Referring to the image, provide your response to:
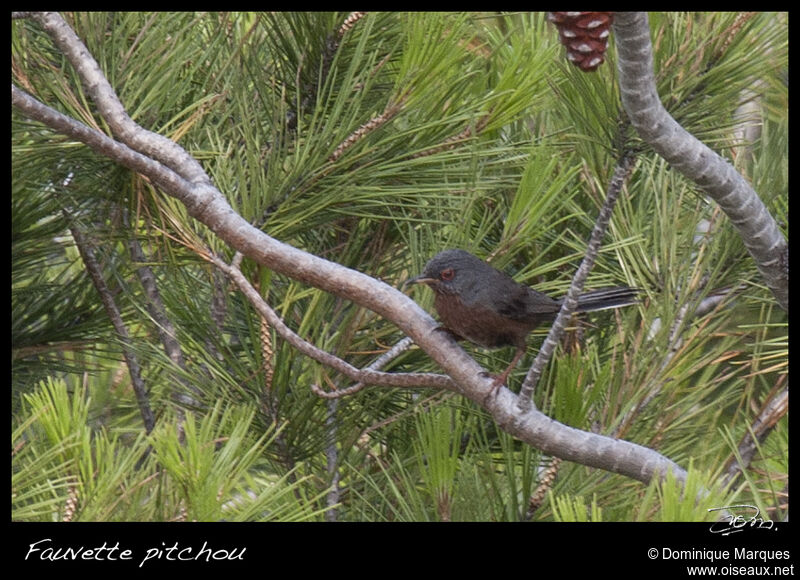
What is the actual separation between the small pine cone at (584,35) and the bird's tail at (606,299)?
2.33ft

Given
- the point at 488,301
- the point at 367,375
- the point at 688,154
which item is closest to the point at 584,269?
the point at 688,154

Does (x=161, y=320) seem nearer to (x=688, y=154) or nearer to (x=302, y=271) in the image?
(x=302, y=271)

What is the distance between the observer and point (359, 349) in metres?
1.79

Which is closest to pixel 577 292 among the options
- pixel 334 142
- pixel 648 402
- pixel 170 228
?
pixel 648 402

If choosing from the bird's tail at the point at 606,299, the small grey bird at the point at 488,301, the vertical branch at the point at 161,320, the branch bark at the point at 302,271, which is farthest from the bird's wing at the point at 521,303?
the vertical branch at the point at 161,320

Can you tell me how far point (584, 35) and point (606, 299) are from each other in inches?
29.9

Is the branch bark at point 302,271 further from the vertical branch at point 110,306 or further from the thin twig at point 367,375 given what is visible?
the vertical branch at point 110,306

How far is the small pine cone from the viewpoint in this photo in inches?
46.8

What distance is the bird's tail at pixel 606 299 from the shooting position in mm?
1830

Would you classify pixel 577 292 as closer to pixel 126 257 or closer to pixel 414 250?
pixel 414 250

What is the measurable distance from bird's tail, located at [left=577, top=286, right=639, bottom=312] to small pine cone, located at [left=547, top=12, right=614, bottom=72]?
2.33ft
